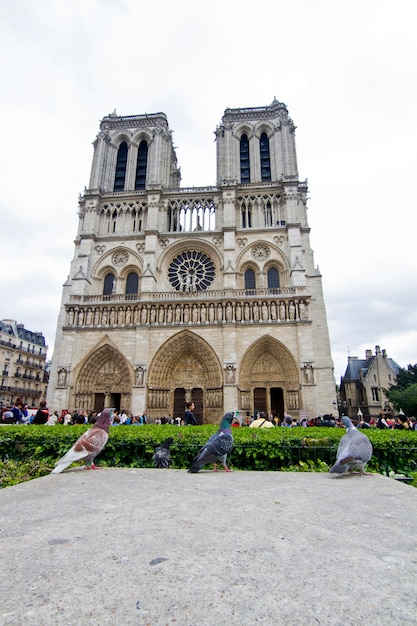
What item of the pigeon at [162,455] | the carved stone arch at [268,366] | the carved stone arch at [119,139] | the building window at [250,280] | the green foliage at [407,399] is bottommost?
the pigeon at [162,455]

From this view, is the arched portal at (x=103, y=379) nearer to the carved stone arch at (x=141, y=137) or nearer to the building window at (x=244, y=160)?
the building window at (x=244, y=160)

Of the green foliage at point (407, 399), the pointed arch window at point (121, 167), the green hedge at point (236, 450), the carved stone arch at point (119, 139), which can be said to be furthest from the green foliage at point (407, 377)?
the carved stone arch at point (119, 139)

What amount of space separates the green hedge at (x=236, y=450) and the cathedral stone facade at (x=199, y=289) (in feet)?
40.0

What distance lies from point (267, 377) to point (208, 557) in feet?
59.8

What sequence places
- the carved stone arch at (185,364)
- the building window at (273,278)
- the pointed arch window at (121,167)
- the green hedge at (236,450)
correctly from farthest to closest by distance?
the pointed arch window at (121,167), the building window at (273,278), the carved stone arch at (185,364), the green hedge at (236,450)

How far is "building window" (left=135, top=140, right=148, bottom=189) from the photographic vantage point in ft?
85.8

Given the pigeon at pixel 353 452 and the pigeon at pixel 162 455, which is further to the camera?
the pigeon at pixel 162 455

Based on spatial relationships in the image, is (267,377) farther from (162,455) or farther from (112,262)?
(162,455)

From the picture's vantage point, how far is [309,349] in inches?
751

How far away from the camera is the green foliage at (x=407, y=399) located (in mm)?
26500

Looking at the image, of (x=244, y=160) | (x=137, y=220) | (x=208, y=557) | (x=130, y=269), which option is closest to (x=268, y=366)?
(x=130, y=269)

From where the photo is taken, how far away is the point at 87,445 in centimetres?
542

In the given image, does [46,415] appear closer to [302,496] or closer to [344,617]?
[302,496]

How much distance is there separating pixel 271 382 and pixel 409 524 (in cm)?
1715
